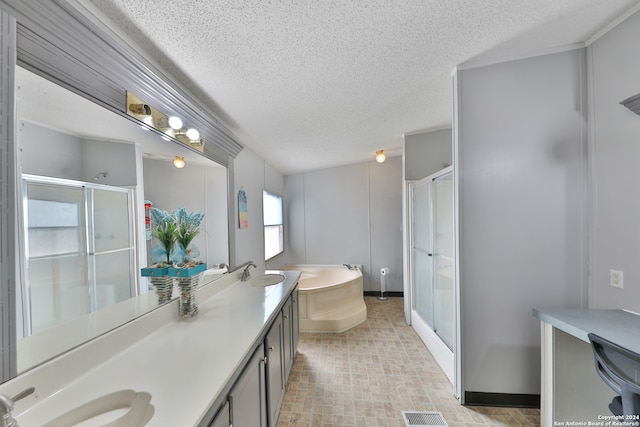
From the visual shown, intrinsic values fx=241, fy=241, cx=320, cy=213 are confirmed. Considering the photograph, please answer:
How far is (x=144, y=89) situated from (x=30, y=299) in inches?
38.6

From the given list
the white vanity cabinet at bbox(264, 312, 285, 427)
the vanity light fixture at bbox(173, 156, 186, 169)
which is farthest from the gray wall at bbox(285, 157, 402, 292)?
the vanity light fixture at bbox(173, 156, 186, 169)

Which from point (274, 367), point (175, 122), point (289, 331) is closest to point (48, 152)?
point (175, 122)

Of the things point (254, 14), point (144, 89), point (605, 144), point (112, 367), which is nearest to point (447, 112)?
point (605, 144)

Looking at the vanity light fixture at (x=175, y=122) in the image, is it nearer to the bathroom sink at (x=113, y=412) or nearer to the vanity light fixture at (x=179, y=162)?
the vanity light fixture at (x=179, y=162)

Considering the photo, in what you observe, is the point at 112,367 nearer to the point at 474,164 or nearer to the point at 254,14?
the point at 254,14

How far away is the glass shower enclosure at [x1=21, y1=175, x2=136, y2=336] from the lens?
809 mm

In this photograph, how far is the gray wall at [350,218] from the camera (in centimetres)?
443

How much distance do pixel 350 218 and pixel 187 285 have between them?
348 centimetres

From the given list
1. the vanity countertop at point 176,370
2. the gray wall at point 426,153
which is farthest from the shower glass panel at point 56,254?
the gray wall at point 426,153

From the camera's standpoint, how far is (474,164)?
180 cm

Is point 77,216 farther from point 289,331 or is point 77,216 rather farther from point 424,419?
point 424,419

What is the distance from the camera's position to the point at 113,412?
2.53 feet

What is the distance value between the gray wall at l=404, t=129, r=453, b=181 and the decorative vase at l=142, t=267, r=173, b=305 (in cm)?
294

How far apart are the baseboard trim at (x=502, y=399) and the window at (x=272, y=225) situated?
254 centimetres
